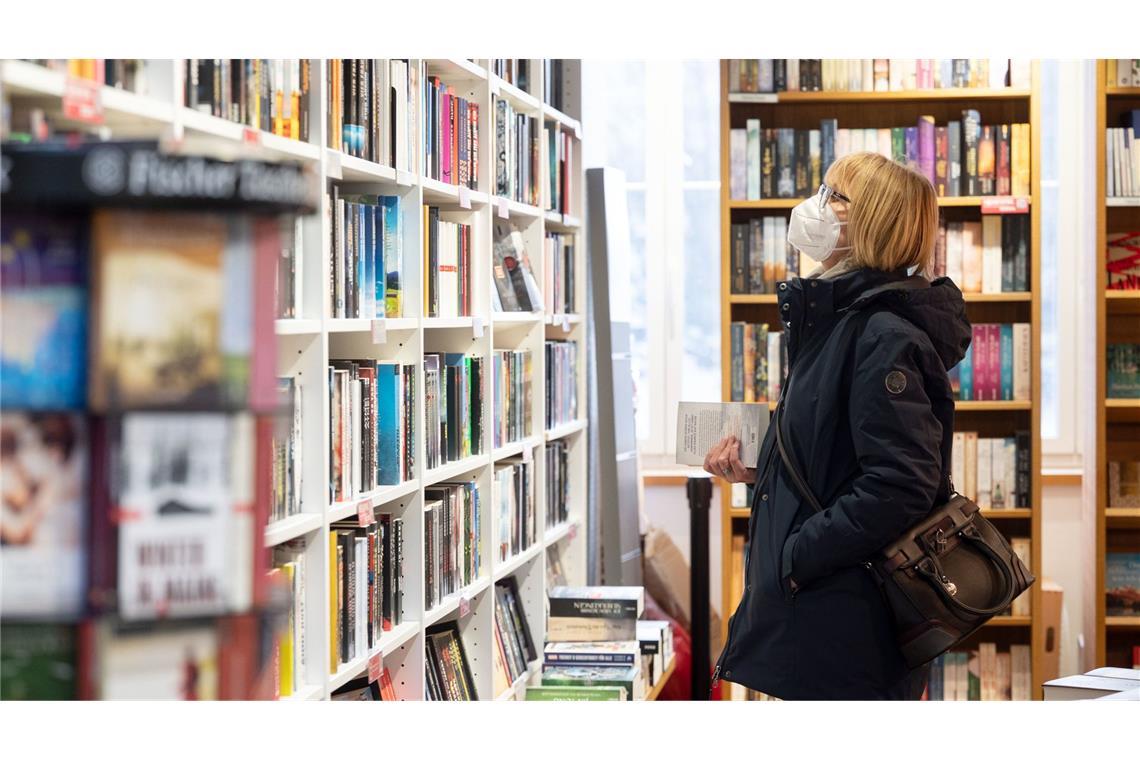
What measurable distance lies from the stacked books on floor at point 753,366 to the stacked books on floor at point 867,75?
887 mm

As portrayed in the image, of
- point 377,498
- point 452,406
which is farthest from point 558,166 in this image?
point 377,498

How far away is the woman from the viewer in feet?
6.46

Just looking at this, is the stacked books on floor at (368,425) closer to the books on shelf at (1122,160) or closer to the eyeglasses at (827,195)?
the eyeglasses at (827,195)

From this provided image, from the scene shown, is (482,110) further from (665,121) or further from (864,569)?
(665,121)

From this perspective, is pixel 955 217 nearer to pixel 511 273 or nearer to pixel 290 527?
pixel 511 273

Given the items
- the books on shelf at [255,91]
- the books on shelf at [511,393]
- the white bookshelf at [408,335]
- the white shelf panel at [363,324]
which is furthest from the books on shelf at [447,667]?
the books on shelf at [255,91]

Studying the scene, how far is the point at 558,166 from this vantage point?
3953 millimetres

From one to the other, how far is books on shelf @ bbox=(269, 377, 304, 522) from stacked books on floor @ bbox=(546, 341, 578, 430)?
181 cm

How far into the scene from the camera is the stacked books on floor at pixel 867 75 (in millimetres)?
4199

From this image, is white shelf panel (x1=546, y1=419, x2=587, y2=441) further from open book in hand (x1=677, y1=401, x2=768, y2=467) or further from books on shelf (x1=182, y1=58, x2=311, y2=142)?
books on shelf (x1=182, y1=58, x2=311, y2=142)

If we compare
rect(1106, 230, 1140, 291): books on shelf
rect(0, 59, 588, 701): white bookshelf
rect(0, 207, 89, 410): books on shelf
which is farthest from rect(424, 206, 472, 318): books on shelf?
rect(1106, 230, 1140, 291): books on shelf

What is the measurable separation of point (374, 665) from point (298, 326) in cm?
78

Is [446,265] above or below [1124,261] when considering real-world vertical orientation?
below
